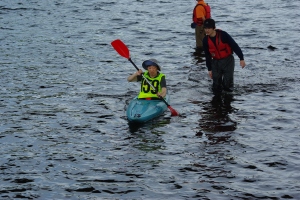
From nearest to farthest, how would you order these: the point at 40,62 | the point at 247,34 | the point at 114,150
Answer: the point at 114,150 → the point at 40,62 → the point at 247,34

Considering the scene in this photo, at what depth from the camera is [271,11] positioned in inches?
1228

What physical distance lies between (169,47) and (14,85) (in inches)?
280

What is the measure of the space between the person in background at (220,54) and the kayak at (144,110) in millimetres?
1710

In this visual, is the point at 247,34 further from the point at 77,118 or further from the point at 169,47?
the point at 77,118

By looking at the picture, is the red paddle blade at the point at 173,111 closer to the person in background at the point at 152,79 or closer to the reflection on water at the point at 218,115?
the person in background at the point at 152,79

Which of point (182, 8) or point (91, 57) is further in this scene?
point (182, 8)

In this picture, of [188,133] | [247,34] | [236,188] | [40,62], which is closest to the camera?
[236,188]

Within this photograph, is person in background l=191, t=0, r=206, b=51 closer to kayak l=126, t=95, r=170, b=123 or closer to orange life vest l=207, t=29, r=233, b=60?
orange life vest l=207, t=29, r=233, b=60

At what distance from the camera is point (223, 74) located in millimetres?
A: 16016

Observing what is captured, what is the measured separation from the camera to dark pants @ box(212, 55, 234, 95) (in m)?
15.6

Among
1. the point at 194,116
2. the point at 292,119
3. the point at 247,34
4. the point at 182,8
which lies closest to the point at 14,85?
the point at 194,116

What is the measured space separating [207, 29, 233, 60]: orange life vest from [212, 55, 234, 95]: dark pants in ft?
0.42

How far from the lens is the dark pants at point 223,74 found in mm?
15641

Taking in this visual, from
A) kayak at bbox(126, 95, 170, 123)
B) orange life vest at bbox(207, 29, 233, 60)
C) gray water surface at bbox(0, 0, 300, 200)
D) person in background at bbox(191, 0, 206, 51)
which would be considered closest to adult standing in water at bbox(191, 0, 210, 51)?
person in background at bbox(191, 0, 206, 51)
